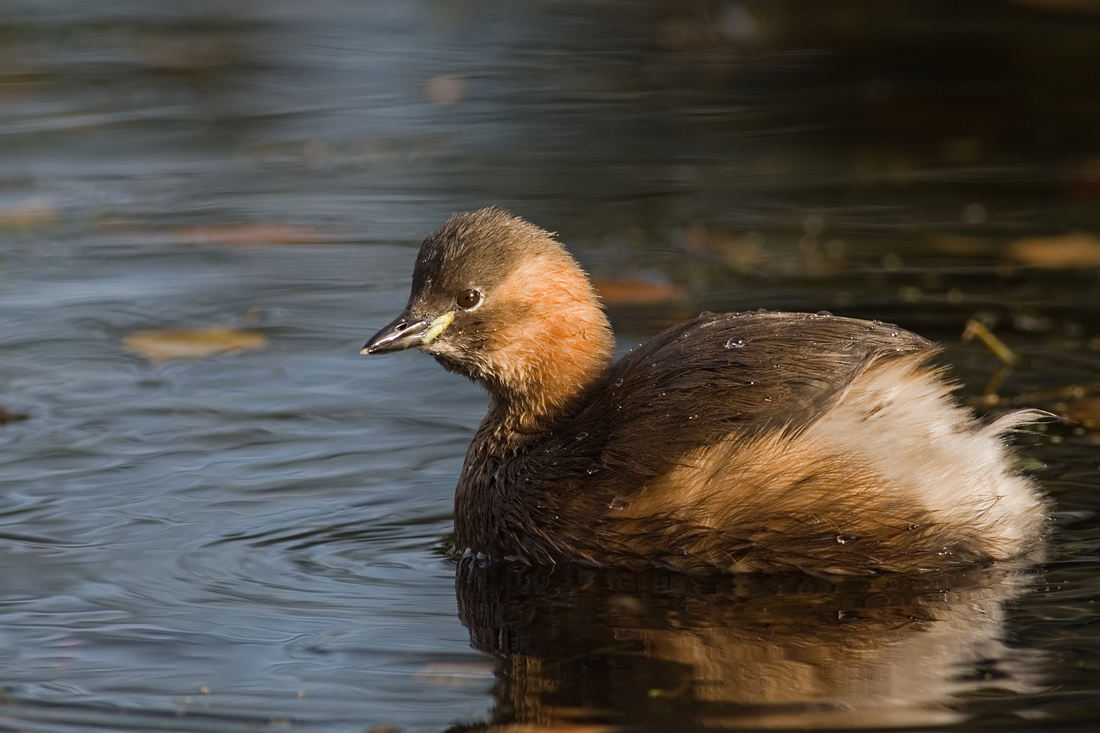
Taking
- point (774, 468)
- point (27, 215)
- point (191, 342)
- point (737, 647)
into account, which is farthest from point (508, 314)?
point (27, 215)

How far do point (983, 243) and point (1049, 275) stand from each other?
1.82ft

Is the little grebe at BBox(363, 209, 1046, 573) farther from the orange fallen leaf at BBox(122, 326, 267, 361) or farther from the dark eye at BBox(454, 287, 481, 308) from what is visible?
the orange fallen leaf at BBox(122, 326, 267, 361)

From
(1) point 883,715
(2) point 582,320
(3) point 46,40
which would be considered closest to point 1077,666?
(1) point 883,715

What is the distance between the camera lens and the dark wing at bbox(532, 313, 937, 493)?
4.59 meters

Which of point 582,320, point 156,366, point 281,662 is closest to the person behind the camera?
point 281,662

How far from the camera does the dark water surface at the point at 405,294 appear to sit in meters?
4.16

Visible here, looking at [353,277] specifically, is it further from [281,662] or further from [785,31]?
[785,31]

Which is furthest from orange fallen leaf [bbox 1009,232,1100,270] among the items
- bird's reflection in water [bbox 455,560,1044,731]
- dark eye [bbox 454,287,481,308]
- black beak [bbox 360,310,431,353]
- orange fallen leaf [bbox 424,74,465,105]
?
orange fallen leaf [bbox 424,74,465,105]

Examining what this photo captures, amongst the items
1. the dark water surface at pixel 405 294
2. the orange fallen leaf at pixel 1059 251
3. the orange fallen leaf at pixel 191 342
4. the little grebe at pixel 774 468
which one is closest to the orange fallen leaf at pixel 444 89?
the dark water surface at pixel 405 294

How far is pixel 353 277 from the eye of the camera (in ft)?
25.2

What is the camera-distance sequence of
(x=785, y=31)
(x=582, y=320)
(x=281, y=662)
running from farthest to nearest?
(x=785, y=31) → (x=582, y=320) → (x=281, y=662)

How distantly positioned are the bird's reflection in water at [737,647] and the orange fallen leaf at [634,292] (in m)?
2.37

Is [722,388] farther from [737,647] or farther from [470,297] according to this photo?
[470,297]

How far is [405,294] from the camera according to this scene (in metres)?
7.36
